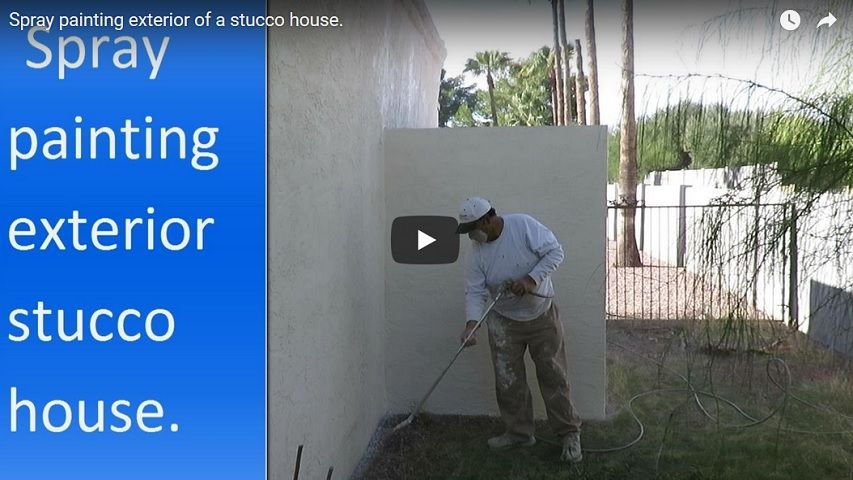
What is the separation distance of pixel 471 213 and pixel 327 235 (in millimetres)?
1337

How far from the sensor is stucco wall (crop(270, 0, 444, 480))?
121 inches

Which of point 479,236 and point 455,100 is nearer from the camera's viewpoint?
point 479,236

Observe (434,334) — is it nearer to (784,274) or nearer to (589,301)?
(589,301)

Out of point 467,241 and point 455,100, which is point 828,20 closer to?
point 467,241

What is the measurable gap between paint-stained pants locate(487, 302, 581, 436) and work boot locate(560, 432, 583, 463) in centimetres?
4

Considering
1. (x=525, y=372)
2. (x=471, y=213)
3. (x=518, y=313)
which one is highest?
(x=471, y=213)

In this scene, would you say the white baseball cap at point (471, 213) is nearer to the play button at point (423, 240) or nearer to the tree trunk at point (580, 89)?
the play button at point (423, 240)

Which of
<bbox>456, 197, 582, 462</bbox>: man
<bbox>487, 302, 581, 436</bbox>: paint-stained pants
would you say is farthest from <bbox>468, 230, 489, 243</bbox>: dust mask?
<bbox>487, 302, 581, 436</bbox>: paint-stained pants

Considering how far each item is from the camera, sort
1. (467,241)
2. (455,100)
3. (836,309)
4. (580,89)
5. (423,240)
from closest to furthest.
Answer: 1. (836,309)
2. (467,241)
3. (423,240)
4. (580,89)
5. (455,100)

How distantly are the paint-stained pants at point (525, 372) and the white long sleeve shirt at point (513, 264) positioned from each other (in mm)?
103

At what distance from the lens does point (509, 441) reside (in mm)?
5246

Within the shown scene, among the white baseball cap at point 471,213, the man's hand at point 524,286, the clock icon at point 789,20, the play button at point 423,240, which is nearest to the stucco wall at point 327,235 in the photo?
the play button at point 423,240

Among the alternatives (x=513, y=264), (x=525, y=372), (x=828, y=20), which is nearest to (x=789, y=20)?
(x=828, y=20)

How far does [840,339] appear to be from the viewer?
3.57 metres
